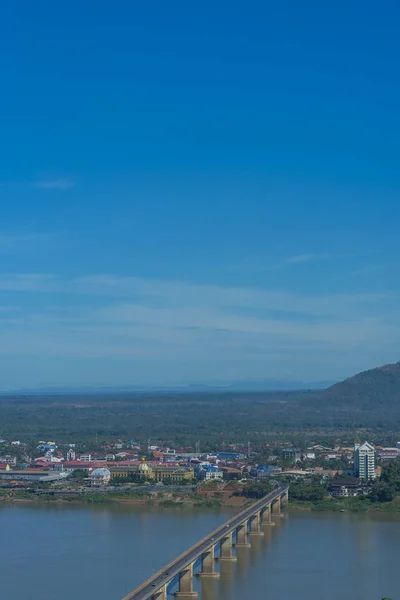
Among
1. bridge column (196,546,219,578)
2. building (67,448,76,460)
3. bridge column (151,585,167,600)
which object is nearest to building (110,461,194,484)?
building (67,448,76,460)

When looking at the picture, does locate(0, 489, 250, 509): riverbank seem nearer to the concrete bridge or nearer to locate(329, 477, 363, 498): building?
the concrete bridge

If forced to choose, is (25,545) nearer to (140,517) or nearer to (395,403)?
(140,517)

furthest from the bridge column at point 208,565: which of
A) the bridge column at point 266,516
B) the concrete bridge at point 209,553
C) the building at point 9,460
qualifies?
the building at point 9,460

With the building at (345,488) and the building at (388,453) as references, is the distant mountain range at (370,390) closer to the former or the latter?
the building at (388,453)

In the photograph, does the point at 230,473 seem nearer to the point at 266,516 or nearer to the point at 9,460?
the point at 266,516

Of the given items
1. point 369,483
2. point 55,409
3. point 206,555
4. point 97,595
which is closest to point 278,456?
point 369,483

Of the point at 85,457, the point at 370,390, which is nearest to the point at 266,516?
the point at 85,457
